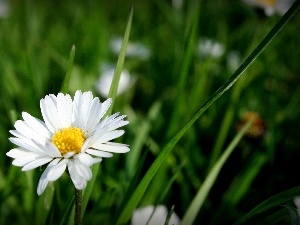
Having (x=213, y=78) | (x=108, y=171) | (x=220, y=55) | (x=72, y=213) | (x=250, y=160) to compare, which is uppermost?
(x=220, y=55)

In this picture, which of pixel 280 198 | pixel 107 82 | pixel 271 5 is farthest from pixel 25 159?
pixel 271 5

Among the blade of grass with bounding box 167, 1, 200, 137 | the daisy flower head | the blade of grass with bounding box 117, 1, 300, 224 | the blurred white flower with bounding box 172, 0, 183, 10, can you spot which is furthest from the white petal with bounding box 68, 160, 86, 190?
the blurred white flower with bounding box 172, 0, 183, 10

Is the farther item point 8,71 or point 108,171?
point 8,71

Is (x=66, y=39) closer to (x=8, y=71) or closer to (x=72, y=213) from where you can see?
(x=8, y=71)

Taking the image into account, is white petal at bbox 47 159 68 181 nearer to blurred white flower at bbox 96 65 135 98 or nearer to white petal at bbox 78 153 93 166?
white petal at bbox 78 153 93 166

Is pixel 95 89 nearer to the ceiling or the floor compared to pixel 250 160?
nearer to the ceiling

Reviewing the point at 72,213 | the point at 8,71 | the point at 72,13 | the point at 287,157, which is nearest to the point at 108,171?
the point at 72,213
